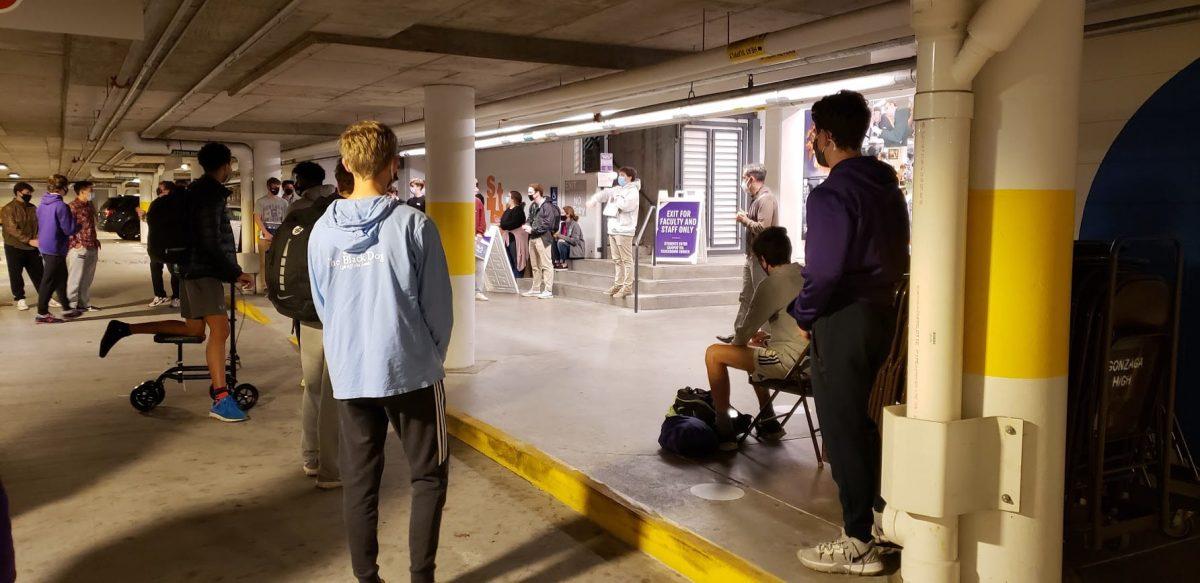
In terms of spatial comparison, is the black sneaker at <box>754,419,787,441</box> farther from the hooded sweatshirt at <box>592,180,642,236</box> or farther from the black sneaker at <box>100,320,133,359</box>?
the hooded sweatshirt at <box>592,180,642,236</box>

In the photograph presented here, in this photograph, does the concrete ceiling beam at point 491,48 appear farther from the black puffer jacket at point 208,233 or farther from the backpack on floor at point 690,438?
the backpack on floor at point 690,438

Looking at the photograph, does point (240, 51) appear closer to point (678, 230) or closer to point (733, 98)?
point (733, 98)

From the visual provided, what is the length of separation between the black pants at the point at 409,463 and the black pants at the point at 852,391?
1.41 m

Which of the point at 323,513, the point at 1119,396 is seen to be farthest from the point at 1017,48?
the point at 323,513

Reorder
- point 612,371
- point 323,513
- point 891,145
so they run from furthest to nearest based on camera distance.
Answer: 1. point 891,145
2. point 612,371
3. point 323,513

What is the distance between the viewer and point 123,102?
37.9ft

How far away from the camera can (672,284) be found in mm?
12320

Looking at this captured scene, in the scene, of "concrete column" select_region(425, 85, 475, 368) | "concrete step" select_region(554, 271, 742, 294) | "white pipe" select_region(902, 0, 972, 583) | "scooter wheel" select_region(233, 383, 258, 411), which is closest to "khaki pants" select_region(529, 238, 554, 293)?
"concrete step" select_region(554, 271, 742, 294)

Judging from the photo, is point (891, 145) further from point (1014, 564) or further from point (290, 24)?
point (1014, 564)

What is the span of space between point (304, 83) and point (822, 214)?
6.84m

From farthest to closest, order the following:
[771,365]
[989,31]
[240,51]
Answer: [240,51]
[771,365]
[989,31]

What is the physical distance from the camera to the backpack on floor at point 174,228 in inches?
225

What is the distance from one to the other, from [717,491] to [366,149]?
2272 millimetres

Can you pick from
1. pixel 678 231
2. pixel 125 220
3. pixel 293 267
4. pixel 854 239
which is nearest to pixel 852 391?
pixel 854 239
